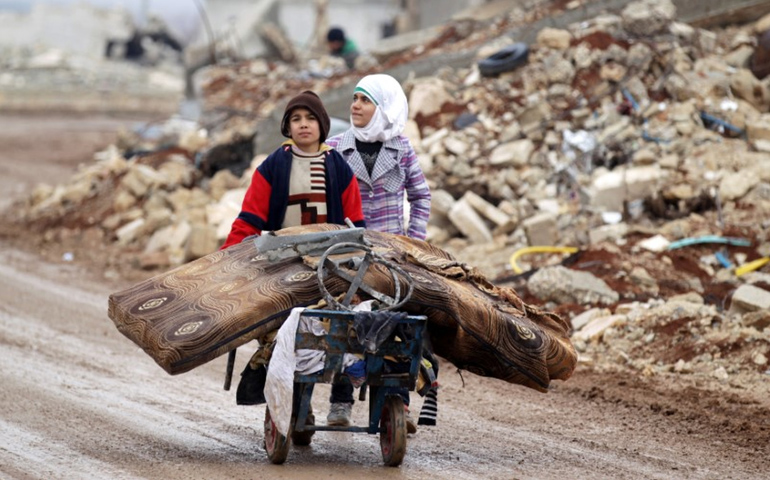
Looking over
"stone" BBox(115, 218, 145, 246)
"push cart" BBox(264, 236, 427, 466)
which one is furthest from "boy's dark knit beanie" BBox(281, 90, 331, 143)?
"stone" BBox(115, 218, 145, 246)

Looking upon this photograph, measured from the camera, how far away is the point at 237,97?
22.2m


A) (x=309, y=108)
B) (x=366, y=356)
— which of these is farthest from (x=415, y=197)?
(x=366, y=356)

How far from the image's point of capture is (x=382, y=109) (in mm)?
6758

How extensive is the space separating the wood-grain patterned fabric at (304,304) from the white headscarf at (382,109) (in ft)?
2.70

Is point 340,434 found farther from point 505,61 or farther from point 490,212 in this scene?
point 505,61

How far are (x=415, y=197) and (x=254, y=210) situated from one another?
1.16m

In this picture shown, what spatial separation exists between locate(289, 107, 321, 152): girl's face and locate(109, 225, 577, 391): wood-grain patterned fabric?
1.83 feet

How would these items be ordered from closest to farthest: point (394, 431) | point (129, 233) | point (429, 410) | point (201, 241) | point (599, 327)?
point (394, 431) < point (429, 410) < point (599, 327) < point (201, 241) < point (129, 233)

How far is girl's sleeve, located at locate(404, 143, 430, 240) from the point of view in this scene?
7012 millimetres

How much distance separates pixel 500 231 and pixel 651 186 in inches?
64.8

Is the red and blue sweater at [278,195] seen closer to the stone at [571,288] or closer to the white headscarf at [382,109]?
the white headscarf at [382,109]

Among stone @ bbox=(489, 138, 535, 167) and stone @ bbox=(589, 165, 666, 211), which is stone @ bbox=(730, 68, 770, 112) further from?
stone @ bbox=(489, 138, 535, 167)

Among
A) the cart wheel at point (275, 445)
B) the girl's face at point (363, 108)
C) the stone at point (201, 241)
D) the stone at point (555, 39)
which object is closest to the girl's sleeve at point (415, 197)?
the girl's face at point (363, 108)

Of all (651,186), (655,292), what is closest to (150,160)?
(651,186)
